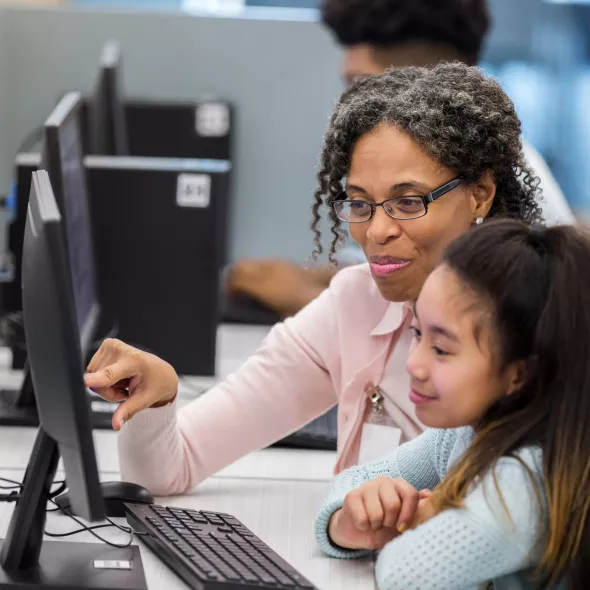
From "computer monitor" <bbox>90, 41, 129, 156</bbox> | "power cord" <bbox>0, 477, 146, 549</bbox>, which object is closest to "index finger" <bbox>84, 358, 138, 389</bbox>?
"power cord" <bbox>0, 477, 146, 549</bbox>

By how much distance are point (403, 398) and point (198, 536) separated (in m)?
0.40

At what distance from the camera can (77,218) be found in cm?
183

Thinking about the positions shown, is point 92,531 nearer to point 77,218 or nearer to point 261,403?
point 261,403

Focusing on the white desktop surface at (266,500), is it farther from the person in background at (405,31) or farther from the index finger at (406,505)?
the person in background at (405,31)

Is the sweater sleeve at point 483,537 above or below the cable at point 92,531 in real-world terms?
above

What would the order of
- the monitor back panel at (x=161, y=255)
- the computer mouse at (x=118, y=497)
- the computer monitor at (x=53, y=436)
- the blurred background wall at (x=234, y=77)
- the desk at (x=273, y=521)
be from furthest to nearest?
the blurred background wall at (x=234, y=77), the monitor back panel at (x=161, y=255), the computer mouse at (x=118, y=497), the desk at (x=273, y=521), the computer monitor at (x=53, y=436)

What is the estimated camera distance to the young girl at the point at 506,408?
41.4 inches

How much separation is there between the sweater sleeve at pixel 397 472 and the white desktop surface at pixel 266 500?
0.03 metres

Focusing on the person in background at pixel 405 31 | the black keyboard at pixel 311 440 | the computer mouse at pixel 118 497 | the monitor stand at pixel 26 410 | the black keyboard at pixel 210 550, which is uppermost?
the person in background at pixel 405 31

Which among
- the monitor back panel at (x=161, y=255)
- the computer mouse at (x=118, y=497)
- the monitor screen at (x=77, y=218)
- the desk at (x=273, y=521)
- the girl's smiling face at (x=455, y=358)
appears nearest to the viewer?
the girl's smiling face at (x=455, y=358)

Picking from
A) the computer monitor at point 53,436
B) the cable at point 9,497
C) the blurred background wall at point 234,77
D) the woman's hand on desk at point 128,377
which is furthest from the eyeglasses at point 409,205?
the blurred background wall at point 234,77

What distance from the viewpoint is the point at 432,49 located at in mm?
2365

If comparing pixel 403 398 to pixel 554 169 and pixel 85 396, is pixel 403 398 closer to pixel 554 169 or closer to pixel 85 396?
pixel 85 396

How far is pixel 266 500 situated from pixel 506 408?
0.48 metres
